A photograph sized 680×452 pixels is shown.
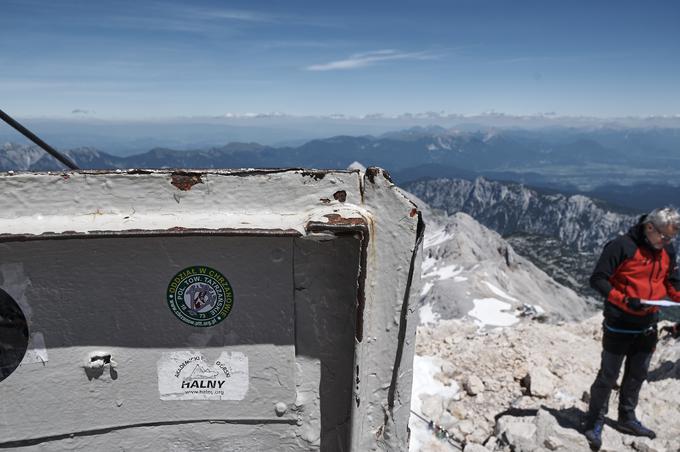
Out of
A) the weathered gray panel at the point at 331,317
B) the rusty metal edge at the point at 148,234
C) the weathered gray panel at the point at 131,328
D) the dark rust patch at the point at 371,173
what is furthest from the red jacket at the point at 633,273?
the rusty metal edge at the point at 148,234

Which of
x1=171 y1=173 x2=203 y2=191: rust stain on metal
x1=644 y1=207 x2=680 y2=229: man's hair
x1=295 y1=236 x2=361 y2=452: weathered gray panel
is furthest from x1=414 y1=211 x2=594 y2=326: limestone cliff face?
x1=171 y1=173 x2=203 y2=191: rust stain on metal

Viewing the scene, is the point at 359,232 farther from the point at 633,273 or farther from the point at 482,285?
the point at 482,285

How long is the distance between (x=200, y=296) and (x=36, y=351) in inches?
38.1

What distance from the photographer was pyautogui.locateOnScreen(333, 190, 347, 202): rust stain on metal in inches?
99.3

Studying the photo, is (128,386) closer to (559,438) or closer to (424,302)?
(559,438)

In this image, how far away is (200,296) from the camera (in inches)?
106

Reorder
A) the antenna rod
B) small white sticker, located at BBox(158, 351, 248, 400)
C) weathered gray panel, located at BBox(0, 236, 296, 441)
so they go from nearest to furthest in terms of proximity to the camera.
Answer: weathered gray panel, located at BBox(0, 236, 296, 441), small white sticker, located at BBox(158, 351, 248, 400), the antenna rod

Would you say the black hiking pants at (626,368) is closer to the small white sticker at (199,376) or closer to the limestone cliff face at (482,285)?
the small white sticker at (199,376)

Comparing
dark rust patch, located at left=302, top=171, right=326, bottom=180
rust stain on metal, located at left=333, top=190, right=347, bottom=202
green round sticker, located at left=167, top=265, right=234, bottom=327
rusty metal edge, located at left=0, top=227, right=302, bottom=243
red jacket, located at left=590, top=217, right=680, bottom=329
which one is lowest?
red jacket, located at left=590, top=217, right=680, bottom=329

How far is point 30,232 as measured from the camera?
90.4 inches

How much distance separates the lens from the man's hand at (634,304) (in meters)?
4.41

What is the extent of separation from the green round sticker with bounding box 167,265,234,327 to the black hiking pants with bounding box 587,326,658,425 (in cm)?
415

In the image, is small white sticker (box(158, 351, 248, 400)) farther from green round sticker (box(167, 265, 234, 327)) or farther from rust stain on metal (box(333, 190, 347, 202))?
rust stain on metal (box(333, 190, 347, 202))

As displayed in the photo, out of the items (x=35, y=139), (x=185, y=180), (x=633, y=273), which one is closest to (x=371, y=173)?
(x=185, y=180)
